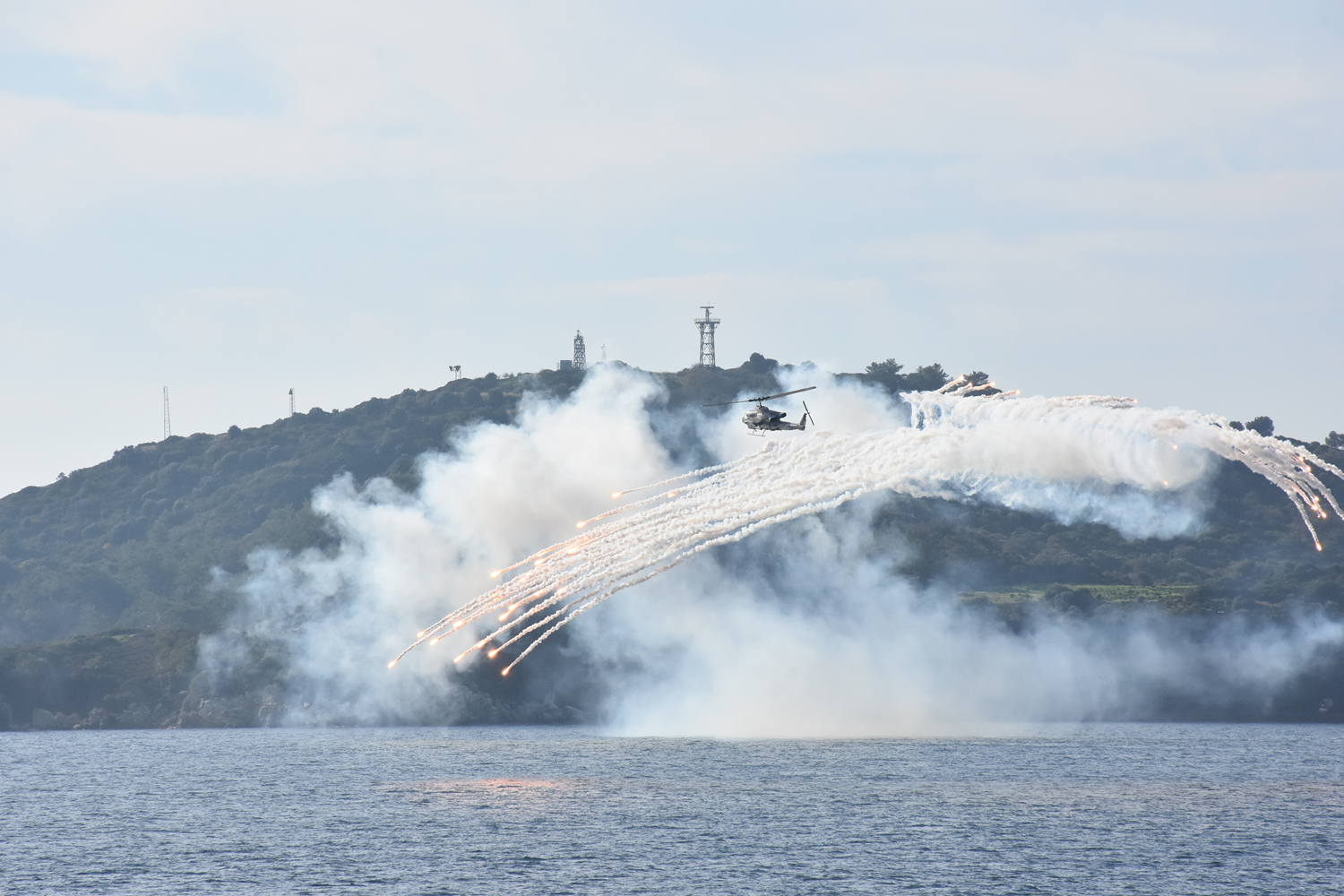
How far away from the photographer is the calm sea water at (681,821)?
93.6 m

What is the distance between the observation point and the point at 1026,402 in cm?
10269

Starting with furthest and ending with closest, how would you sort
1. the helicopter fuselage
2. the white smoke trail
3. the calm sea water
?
1. the helicopter fuselage
2. the calm sea water
3. the white smoke trail

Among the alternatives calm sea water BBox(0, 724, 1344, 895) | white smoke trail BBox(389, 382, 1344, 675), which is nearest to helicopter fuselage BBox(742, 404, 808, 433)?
white smoke trail BBox(389, 382, 1344, 675)

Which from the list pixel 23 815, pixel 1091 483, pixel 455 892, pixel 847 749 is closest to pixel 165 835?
pixel 23 815

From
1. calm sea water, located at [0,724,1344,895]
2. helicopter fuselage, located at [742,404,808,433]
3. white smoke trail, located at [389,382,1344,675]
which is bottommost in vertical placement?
calm sea water, located at [0,724,1344,895]

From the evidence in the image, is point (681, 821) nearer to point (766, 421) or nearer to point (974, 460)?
point (766, 421)

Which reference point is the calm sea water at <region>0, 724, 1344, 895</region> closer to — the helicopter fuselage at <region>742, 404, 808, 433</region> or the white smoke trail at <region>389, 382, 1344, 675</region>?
the white smoke trail at <region>389, 382, 1344, 675</region>

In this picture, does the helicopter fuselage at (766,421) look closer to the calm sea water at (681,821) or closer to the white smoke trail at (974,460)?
the white smoke trail at (974,460)

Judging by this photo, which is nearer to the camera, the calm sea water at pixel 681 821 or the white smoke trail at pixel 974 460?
the white smoke trail at pixel 974 460

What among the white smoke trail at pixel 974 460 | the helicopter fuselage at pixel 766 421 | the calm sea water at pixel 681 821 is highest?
the helicopter fuselage at pixel 766 421

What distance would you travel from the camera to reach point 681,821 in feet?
379

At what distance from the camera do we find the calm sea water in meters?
93.6

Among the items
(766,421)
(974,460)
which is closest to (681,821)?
(766,421)

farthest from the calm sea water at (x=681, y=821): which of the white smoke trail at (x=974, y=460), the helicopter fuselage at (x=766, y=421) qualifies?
the helicopter fuselage at (x=766, y=421)
